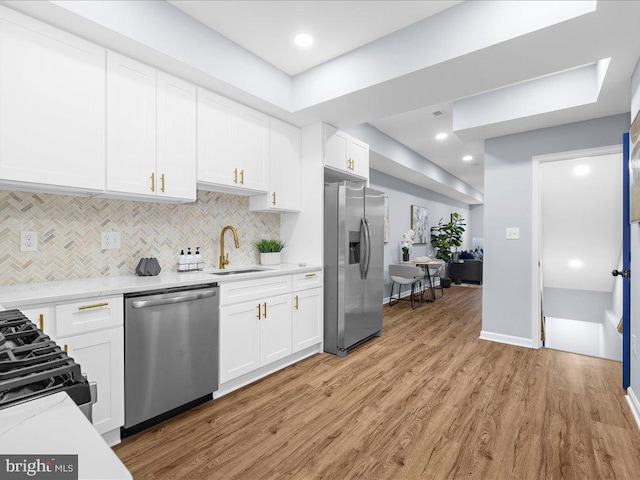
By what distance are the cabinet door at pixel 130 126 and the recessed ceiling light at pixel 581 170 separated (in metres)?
5.35

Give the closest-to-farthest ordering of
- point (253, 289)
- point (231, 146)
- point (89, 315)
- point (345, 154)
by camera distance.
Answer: point (89, 315) → point (253, 289) → point (231, 146) → point (345, 154)

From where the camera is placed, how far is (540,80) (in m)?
3.21

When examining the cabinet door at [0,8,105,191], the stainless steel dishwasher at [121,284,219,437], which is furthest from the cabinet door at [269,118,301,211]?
the cabinet door at [0,8,105,191]

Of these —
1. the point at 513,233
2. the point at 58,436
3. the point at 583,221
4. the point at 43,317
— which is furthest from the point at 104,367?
the point at 583,221

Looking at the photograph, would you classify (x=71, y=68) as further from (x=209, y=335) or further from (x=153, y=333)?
(x=209, y=335)

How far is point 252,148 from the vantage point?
2.96 m

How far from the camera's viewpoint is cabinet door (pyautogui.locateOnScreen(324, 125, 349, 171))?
11.3 ft

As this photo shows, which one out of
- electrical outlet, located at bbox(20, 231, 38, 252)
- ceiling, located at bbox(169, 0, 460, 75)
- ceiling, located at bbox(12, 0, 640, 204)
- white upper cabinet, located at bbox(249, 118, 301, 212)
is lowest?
electrical outlet, located at bbox(20, 231, 38, 252)

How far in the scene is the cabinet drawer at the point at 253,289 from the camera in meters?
2.46

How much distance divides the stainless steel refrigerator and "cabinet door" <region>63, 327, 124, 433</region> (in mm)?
1955

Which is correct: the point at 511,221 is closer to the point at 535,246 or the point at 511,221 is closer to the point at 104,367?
the point at 535,246

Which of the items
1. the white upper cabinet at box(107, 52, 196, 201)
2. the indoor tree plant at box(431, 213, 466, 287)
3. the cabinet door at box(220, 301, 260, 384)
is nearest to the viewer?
the white upper cabinet at box(107, 52, 196, 201)

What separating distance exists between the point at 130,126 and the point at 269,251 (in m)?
1.66

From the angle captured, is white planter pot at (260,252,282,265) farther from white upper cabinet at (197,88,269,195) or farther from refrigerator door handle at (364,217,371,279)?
refrigerator door handle at (364,217,371,279)
